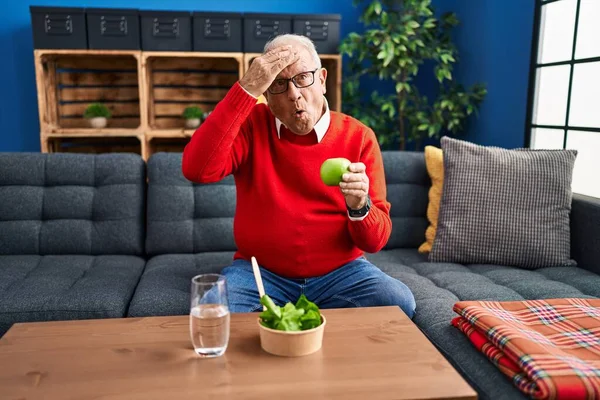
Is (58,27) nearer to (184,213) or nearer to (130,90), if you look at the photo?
(130,90)

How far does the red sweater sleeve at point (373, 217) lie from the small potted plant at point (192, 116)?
2.13 meters

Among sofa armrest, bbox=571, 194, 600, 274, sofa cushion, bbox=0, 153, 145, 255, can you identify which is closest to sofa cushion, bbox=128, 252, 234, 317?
sofa cushion, bbox=0, 153, 145, 255

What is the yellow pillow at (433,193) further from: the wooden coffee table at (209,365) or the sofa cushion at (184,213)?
the wooden coffee table at (209,365)

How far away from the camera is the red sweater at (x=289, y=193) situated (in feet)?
4.95

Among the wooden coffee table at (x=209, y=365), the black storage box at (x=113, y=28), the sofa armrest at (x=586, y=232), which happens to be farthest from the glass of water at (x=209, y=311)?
the black storage box at (x=113, y=28)

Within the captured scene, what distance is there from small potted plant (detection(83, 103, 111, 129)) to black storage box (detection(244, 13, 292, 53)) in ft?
3.42

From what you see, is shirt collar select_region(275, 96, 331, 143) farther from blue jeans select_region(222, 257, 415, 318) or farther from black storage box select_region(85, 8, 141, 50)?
black storage box select_region(85, 8, 141, 50)

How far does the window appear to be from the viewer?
263cm

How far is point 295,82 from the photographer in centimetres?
150

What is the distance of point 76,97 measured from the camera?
386 centimetres

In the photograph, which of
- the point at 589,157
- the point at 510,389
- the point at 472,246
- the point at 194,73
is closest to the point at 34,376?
the point at 510,389

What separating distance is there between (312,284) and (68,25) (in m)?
2.63

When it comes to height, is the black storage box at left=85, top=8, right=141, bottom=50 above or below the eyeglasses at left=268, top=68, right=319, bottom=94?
above

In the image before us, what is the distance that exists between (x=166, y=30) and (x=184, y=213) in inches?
66.2
